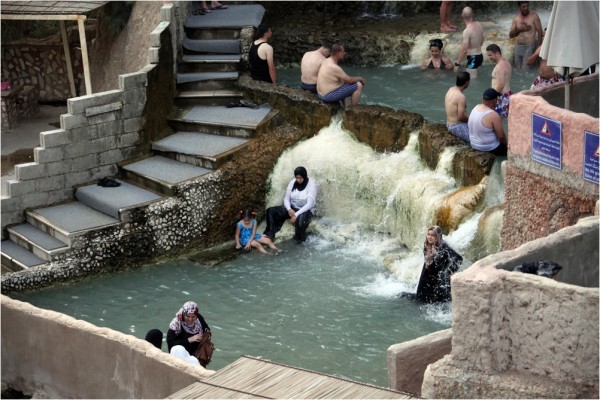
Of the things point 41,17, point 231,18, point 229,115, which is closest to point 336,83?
point 229,115

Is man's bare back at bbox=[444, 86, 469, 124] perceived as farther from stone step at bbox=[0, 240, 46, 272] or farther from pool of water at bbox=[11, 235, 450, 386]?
stone step at bbox=[0, 240, 46, 272]

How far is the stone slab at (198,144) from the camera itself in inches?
831

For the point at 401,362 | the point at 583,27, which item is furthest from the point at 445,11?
the point at 401,362

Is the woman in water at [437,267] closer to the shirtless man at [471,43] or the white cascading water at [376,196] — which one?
the white cascading water at [376,196]

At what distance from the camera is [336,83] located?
21.3 meters

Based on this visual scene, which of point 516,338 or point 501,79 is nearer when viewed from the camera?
point 516,338

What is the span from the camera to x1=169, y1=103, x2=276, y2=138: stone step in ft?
70.3

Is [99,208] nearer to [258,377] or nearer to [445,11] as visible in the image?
[445,11]

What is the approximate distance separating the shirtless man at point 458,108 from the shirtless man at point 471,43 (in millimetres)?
3538

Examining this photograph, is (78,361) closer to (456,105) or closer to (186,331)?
(186,331)

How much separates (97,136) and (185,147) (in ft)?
4.27

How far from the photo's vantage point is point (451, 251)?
17766 millimetres

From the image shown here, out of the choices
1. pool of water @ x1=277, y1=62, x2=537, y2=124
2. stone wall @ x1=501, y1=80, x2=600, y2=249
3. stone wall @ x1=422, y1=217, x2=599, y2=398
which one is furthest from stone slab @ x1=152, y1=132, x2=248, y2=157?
stone wall @ x1=422, y1=217, x2=599, y2=398

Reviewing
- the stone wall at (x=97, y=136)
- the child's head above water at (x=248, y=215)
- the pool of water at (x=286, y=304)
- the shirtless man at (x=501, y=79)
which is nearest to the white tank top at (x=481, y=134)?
the shirtless man at (x=501, y=79)
